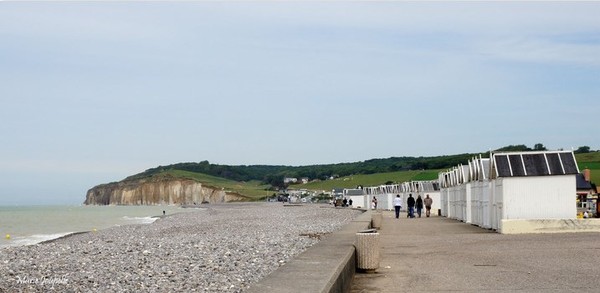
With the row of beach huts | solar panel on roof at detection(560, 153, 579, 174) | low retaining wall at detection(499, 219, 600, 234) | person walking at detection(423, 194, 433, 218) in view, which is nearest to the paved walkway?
low retaining wall at detection(499, 219, 600, 234)

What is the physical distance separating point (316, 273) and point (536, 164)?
17.3 meters

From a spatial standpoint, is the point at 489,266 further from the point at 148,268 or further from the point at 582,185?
the point at 582,185

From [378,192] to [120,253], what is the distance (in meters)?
69.4

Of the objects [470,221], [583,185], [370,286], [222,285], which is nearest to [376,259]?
[370,286]

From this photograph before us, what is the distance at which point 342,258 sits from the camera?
12.0m

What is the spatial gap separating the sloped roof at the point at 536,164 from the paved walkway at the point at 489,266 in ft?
10.9

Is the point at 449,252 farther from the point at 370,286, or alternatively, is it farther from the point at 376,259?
the point at 370,286

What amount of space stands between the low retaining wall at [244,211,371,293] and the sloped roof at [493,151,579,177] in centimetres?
1280

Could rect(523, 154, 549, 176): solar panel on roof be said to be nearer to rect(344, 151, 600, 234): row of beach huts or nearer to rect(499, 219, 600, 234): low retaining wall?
rect(344, 151, 600, 234): row of beach huts

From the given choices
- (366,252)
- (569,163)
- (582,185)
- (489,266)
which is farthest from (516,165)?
(582,185)

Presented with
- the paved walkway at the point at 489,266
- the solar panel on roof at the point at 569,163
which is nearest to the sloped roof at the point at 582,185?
the solar panel on roof at the point at 569,163

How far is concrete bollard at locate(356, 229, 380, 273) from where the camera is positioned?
546 inches

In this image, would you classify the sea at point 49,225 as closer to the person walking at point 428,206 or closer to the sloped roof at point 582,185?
the person walking at point 428,206

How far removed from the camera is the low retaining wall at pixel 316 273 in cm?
891
